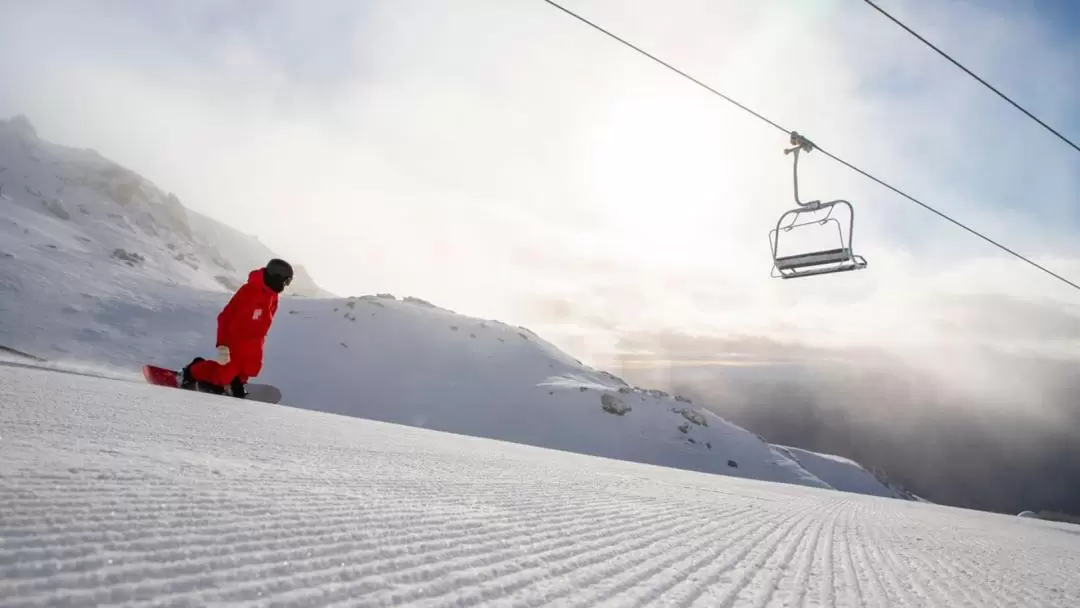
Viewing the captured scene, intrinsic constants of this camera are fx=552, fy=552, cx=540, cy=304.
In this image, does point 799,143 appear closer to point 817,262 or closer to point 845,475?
point 817,262

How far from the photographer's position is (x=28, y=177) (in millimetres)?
62719

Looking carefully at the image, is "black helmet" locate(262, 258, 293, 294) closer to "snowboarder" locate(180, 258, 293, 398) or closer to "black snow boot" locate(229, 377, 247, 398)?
"snowboarder" locate(180, 258, 293, 398)

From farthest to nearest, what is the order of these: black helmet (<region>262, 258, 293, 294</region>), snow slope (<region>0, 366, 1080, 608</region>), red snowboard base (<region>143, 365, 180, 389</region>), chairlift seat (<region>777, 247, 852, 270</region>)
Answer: chairlift seat (<region>777, 247, 852, 270</region>) < red snowboard base (<region>143, 365, 180, 389</region>) < black helmet (<region>262, 258, 293, 294</region>) < snow slope (<region>0, 366, 1080, 608</region>)

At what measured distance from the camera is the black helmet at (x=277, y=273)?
5926 millimetres

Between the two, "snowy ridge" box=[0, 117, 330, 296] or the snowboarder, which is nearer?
the snowboarder

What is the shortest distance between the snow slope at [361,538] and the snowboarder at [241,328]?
265 cm

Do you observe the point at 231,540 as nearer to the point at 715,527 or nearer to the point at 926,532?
the point at 715,527

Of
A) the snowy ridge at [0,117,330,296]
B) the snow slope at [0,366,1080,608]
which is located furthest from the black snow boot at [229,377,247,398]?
the snowy ridge at [0,117,330,296]

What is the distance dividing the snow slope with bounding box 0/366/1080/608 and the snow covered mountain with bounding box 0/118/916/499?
24.1 meters

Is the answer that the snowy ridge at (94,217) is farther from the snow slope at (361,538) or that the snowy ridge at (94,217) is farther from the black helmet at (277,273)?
the snow slope at (361,538)

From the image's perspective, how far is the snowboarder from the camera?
6.03 meters

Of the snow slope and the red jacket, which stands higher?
the red jacket

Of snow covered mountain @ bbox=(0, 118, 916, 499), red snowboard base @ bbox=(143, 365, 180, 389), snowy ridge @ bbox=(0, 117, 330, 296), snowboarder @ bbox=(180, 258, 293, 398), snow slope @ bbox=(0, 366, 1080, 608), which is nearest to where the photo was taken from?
snow slope @ bbox=(0, 366, 1080, 608)

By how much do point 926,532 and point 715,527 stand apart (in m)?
2.39
